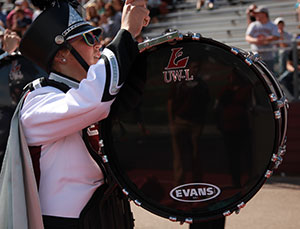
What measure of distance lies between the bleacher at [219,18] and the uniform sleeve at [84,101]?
8.03 m

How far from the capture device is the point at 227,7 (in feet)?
36.9

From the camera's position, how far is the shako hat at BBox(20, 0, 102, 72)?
2279 mm

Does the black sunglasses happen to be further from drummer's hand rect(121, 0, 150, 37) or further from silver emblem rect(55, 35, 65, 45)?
drummer's hand rect(121, 0, 150, 37)

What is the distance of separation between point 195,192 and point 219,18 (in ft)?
30.6

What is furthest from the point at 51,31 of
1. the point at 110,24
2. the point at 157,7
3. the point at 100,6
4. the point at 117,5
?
the point at 157,7

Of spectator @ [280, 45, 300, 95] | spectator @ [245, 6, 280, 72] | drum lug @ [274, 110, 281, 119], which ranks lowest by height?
spectator @ [280, 45, 300, 95]

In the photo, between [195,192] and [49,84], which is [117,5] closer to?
[49,84]

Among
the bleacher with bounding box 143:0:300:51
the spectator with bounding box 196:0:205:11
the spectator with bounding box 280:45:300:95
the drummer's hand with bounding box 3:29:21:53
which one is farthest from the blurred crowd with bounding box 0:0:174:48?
the drummer's hand with bounding box 3:29:21:53

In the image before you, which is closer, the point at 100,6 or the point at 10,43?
the point at 10,43

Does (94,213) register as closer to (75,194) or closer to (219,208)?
(75,194)

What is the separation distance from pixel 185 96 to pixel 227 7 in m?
9.54

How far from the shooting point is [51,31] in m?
2.29

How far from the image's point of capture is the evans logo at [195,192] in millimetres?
2076

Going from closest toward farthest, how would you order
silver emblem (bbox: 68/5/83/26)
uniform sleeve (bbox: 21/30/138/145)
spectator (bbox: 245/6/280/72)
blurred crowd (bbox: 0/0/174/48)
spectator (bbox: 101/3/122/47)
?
1. uniform sleeve (bbox: 21/30/138/145)
2. silver emblem (bbox: 68/5/83/26)
3. spectator (bbox: 245/6/280/72)
4. spectator (bbox: 101/3/122/47)
5. blurred crowd (bbox: 0/0/174/48)
